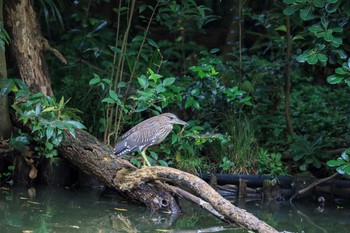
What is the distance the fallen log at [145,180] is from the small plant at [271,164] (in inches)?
49.9

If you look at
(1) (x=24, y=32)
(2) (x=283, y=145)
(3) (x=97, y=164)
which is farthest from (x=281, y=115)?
(1) (x=24, y=32)

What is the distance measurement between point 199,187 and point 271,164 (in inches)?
80.6

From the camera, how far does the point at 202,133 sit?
28.2 feet

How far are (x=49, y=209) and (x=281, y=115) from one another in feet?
12.1

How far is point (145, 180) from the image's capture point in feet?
23.3

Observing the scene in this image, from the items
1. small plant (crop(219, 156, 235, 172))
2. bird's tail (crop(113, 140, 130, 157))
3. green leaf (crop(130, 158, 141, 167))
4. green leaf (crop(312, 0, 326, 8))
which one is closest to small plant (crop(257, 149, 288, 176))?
small plant (crop(219, 156, 235, 172))

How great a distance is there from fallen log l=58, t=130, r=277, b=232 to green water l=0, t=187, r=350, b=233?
180mm

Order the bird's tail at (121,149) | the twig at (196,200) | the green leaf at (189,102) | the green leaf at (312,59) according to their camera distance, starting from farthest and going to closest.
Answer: the green leaf at (189,102)
the bird's tail at (121,149)
the green leaf at (312,59)
the twig at (196,200)

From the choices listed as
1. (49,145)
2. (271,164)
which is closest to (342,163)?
(271,164)

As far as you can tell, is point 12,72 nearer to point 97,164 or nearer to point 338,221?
point 97,164

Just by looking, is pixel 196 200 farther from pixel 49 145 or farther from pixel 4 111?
pixel 4 111

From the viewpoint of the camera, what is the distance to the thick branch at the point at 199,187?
5949 millimetres

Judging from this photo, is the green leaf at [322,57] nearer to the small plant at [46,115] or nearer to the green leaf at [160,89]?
the green leaf at [160,89]

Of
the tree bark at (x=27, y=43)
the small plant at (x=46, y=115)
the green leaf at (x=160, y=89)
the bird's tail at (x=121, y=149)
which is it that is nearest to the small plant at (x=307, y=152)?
the green leaf at (x=160, y=89)
